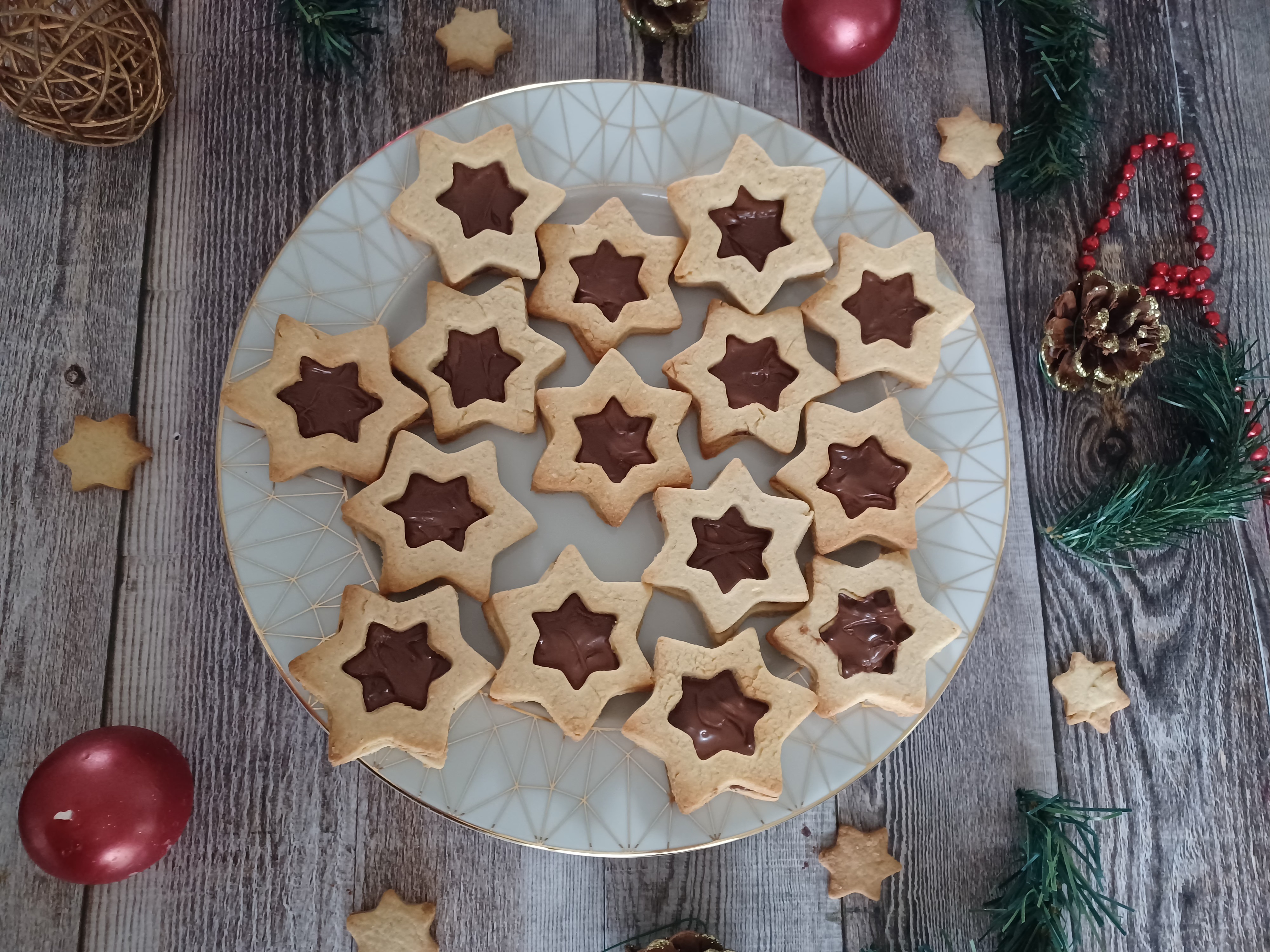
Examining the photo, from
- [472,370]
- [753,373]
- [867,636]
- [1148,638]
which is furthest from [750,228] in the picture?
[1148,638]

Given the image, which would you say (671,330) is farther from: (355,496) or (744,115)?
(355,496)

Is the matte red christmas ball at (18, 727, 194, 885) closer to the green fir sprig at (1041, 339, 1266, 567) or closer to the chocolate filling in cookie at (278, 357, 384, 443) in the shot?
the chocolate filling in cookie at (278, 357, 384, 443)

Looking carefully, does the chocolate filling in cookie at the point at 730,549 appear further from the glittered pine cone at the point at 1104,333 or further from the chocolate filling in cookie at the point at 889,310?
the glittered pine cone at the point at 1104,333

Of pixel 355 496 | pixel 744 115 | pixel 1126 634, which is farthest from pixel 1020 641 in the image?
pixel 355 496

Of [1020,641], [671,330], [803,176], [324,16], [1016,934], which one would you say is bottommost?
[1016,934]

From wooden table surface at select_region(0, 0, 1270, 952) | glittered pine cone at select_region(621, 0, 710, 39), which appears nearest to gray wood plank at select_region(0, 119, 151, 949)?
wooden table surface at select_region(0, 0, 1270, 952)

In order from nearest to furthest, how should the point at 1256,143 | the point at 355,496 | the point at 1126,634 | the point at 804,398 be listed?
the point at 355,496, the point at 804,398, the point at 1126,634, the point at 1256,143
